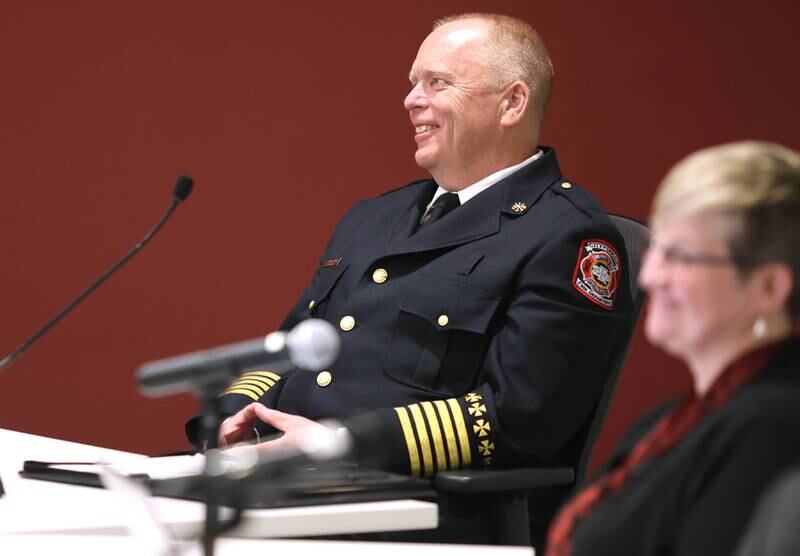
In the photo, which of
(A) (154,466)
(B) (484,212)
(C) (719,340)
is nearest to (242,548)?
(A) (154,466)

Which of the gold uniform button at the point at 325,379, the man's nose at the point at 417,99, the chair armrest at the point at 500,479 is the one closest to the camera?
the chair armrest at the point at 500,479

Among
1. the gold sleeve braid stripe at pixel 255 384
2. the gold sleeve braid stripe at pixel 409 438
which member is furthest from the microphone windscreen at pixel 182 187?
the gold sleeve braid stripe at pixel 255 384

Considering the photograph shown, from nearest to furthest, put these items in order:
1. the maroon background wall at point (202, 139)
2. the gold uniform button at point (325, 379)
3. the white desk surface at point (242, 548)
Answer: the white desk surface at point (242, 548)
the gold uniform button at point (325, 379)
the maroon background wall at point (202, 139)

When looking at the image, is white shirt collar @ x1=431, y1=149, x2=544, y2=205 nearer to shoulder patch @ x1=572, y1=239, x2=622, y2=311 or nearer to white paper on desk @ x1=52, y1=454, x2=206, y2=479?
shoulder patch @ x1=572, y1=239, x2=622, y2=311

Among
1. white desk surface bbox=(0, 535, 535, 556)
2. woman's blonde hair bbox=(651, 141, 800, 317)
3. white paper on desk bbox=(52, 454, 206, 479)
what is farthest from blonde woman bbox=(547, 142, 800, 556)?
white paper on desk bbox=(52, 454, 206, 479)

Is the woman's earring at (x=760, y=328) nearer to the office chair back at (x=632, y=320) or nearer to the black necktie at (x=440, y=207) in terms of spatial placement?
the office chair back at (x=632, y=320)

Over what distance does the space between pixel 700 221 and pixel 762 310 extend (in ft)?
0.27

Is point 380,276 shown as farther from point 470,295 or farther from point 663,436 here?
point 663,436

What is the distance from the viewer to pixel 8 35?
3648 millimetres

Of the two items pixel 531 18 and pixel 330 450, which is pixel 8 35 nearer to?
pixel 531 18

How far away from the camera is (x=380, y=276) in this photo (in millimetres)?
2375

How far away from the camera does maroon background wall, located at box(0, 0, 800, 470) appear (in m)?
3.68

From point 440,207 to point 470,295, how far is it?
31 centimetres

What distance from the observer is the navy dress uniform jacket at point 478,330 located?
6.85 feet
